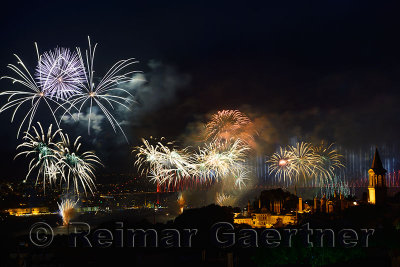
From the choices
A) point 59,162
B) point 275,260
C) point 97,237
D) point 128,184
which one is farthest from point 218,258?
point 128,184

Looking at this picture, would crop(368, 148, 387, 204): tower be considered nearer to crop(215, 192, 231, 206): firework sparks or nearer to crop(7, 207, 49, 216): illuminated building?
crop(215, 192, 231, 206): firework sparks

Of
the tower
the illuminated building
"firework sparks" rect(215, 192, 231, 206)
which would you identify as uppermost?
the tower

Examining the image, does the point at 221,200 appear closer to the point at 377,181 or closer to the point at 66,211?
the point at 66,211

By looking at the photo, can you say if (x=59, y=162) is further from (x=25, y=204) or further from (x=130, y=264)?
(x=25, y=204)

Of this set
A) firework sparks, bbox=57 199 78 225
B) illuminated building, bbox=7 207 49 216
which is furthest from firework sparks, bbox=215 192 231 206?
illuminated building, bbox=7 207 49 216

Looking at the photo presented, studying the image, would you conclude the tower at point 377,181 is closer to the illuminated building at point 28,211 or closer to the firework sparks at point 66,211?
the firework sparks at point 66,211

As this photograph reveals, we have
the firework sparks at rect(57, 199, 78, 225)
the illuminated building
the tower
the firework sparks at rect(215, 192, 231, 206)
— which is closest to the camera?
the tower

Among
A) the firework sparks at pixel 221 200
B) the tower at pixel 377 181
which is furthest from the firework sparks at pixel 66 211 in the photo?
the tower at pixel 377 181

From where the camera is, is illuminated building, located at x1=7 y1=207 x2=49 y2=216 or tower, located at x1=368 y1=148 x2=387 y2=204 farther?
illuminated building, located at x1=7 y1=207 x2=49 y2=216
